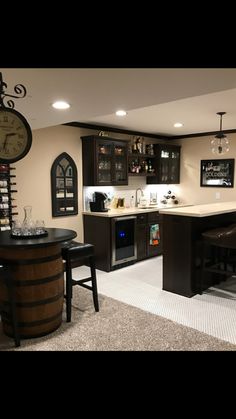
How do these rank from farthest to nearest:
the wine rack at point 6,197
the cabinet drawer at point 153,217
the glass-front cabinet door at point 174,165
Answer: the glass-front cabinet door at point 174,165, the cabinet drawer at point 153,217, the wine rack at point 6,197

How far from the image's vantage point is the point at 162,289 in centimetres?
384

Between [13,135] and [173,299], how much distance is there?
A: 8.63 feet

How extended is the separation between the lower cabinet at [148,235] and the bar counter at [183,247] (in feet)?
4.35

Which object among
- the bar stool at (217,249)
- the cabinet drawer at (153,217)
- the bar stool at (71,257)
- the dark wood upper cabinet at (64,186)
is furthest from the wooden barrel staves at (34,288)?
the cabinet drawer at (153,217)

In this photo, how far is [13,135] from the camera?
1907mm

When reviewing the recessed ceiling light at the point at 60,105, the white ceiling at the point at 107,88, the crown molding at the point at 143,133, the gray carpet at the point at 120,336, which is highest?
the crown molding at the point at 143,133

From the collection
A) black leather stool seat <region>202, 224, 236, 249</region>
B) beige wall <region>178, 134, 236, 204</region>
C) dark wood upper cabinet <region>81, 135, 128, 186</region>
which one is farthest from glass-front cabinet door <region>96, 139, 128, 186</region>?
black leather stool seat <region>202, 224, 236, 249</region>

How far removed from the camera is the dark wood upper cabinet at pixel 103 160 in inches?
186

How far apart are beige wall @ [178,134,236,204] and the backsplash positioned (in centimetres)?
24

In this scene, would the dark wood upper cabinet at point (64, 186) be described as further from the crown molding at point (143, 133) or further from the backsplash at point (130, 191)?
the crown molding at point (143, 133)

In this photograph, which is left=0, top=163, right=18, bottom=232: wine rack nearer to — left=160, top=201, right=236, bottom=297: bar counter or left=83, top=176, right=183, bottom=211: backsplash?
left=83, top=176, right=183, bottom=211: backsplash

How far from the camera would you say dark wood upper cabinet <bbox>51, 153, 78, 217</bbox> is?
14.6 feet
